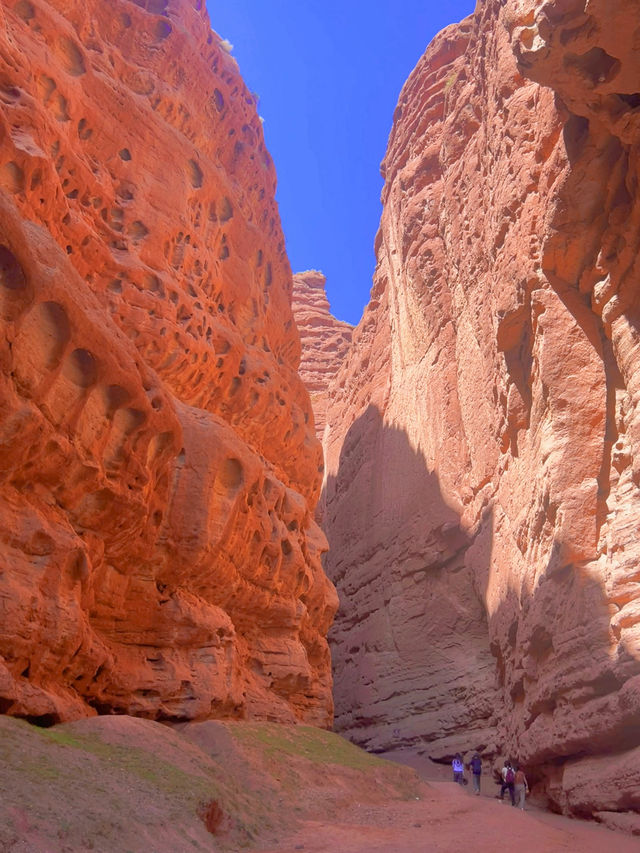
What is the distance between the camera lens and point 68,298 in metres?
11.3

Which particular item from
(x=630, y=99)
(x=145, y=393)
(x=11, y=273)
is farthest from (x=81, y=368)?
(x=630, y=99)

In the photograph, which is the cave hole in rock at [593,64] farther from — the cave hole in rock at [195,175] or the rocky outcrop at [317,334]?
the rocky outcrop at [317,334]

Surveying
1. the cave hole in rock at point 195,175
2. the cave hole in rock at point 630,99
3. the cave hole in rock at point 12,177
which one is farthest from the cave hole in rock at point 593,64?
the cave hole in rock at point 195,175

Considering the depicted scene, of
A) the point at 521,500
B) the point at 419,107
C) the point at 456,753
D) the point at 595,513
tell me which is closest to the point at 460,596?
the point at 456,753

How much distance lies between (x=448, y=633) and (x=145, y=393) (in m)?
16.3

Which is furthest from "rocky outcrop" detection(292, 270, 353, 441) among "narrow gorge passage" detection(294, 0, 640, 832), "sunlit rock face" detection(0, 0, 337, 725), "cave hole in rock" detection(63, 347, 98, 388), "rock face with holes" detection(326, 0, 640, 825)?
"cave hole in rock" detection(63, 347, 98, 388)

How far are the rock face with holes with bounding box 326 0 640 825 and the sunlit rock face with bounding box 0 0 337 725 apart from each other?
5.08 m

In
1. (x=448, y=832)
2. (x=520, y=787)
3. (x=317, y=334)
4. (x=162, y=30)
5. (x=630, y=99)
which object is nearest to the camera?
(x=448, y=832)

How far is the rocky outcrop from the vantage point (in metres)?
56.2

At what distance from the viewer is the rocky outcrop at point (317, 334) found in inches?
2211

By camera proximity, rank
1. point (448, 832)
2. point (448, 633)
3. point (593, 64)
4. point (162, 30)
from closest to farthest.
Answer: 1. point (448, 832)
2. point (593, 64)
3. point (162, 30)
4. point (448, 633)

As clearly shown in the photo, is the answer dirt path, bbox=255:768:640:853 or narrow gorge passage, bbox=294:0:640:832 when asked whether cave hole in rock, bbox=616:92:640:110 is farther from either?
dirt path, bbox=255:768:640:853

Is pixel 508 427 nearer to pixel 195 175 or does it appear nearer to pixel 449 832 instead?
pixel 449 832

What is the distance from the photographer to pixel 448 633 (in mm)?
25062
